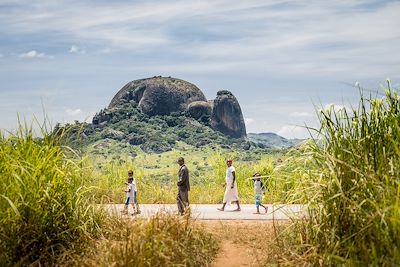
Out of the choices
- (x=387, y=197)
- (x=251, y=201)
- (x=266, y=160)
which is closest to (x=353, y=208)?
(x=387, y=197)

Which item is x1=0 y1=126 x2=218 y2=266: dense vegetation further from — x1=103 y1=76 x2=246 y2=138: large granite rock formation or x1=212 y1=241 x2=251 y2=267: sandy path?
x1=103 y1=76 x2=246 y2=138: large granite rock formation

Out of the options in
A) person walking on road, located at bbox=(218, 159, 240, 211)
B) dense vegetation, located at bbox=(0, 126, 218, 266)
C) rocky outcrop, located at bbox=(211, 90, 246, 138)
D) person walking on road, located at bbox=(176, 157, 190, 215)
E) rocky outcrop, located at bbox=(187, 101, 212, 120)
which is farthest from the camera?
rocky outcrop, located at bbox=(211, 90, 246, 138)

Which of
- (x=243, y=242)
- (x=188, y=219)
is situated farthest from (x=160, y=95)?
(x=188, y=219)

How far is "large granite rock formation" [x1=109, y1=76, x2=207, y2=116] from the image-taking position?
458ft

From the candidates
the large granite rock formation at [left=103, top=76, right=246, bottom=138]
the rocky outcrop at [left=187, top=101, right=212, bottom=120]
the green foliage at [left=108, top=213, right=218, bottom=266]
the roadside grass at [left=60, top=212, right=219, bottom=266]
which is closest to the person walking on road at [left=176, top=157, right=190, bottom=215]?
the green foliage at [left=108, top=213, right=218, bottom=266]

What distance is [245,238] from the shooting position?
12.2 metres

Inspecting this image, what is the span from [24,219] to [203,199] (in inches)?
484

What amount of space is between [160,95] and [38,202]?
133685 millimetres

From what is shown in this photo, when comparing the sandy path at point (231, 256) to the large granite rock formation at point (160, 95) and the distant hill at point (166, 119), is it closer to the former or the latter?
the distant hill at point (166, 119)

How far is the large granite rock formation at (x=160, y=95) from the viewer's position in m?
140

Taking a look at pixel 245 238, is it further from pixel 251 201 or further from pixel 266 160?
pixel 266 160

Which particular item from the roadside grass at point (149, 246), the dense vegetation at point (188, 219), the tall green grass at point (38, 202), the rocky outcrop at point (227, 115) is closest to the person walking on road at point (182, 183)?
the roadside grass at point (149, 246)

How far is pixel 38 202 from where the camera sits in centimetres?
823

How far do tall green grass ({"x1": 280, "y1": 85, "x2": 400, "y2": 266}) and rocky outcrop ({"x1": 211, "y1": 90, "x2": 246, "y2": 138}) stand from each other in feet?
430
